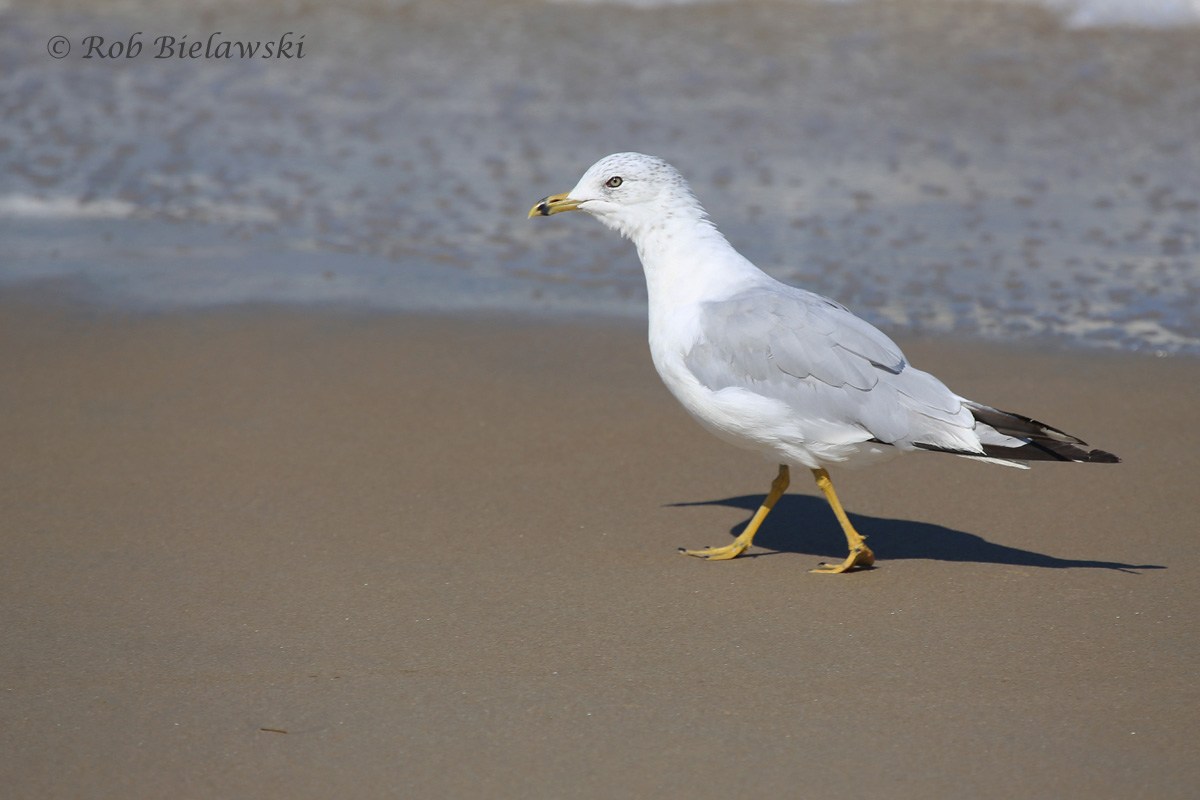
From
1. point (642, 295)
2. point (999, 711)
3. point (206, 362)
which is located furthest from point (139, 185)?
point (999, 711)

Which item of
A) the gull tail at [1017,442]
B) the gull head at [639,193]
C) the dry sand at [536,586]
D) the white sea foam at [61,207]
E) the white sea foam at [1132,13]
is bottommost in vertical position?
the dry sand at [536,586]

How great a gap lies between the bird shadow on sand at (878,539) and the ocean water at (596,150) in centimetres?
180

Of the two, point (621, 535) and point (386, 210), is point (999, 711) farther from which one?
point (386, 210)

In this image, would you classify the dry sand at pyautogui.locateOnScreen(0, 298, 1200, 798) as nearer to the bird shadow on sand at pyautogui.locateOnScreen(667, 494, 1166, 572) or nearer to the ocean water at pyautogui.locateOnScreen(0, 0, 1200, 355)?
the bird shadow on sand at pyautogui.locateOnScreen(667, 494, 1166, 572)

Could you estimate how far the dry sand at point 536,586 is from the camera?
9.16 ft

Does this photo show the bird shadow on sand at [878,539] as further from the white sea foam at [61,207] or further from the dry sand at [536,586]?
the white sea foam at [61,207]

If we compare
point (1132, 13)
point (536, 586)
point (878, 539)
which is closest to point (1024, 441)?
point (878, 539)

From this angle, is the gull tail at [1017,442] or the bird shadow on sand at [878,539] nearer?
the gull tail at [1017,442]

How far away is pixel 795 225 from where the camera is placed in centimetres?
716

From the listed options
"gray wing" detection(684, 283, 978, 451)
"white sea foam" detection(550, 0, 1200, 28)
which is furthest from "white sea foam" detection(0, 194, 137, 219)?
"white sea foam" detection(550, 0, 1200, 28)

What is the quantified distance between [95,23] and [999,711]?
1092cm

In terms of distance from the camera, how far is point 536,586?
3699 millimetres

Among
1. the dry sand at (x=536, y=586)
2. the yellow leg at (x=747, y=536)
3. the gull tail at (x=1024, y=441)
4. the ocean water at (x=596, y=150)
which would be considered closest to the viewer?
the dry sand at (x=536, y=586)

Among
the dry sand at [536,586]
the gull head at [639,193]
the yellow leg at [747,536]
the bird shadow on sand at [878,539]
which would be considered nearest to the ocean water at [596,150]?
the dry sand at [536,586]
